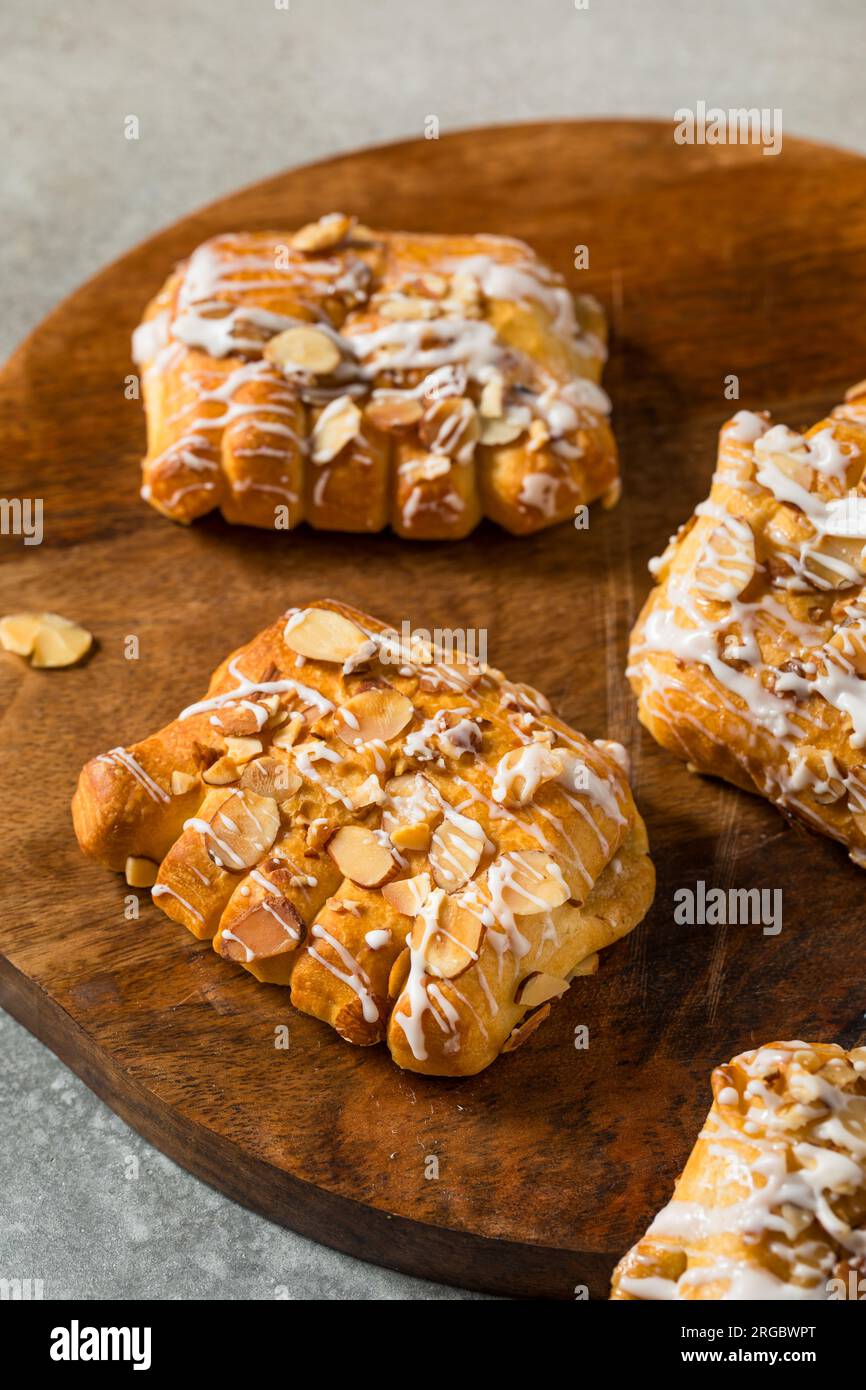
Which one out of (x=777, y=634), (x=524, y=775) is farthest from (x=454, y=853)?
(x=777, y=634)

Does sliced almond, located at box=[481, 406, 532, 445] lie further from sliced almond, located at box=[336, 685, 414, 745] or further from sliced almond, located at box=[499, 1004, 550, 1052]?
sliced almond, located at box=[499, 1004, 550, 1052]

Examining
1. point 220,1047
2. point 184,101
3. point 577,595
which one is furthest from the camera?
point 184,101

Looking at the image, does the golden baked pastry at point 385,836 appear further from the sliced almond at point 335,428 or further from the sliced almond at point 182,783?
the sliced almond at point 335,428

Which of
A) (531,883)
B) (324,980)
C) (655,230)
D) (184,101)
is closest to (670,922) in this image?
(531,883)

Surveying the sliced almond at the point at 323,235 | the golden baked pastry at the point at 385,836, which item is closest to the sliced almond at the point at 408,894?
the golden baked pastry at the point at 385,836
